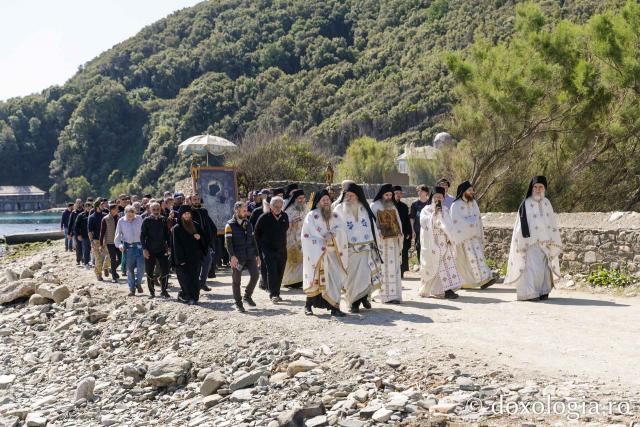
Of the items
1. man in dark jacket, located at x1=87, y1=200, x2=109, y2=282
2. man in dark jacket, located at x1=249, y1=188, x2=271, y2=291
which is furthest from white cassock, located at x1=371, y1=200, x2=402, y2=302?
man in dark jacket, located at x1=87, y1=200, x2=109, y2=282

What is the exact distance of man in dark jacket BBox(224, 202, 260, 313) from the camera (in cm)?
1078

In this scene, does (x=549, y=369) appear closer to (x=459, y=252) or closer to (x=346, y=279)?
(x=346, y=279)

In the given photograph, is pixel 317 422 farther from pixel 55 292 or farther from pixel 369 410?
pixel 55 292

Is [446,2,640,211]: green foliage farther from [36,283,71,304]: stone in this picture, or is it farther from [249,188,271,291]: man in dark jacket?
[36,283,71,304]: stone

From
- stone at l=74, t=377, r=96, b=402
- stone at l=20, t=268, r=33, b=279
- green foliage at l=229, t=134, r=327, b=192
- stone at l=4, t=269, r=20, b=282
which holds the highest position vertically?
green foliage at l=229, t=134, r=327, b=192

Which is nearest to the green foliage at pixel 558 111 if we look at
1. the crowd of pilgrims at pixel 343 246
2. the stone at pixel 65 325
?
the crowd of pilgrims at pixel 343 246

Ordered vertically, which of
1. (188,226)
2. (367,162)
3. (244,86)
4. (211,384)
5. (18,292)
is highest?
(244,86)

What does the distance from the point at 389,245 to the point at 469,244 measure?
177 cm

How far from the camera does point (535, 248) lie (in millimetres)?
10852

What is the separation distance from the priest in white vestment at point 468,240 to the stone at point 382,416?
597cm

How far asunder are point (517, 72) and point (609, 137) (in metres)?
2.72

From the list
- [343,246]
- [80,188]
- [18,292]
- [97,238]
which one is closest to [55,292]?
[97,238]

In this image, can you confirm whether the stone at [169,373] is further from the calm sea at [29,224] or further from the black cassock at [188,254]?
the calm sea at [29,224]

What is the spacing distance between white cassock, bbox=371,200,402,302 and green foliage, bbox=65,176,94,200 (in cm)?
10986
